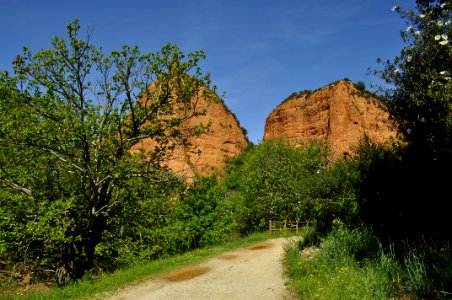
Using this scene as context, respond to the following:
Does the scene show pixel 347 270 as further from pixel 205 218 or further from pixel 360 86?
pixel 360 86

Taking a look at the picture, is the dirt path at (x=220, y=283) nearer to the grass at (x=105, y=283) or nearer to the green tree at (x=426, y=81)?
the grass at (x=105, y=283)

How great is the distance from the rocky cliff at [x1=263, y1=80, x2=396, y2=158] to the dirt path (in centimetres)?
4839

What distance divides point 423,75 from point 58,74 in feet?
36.2

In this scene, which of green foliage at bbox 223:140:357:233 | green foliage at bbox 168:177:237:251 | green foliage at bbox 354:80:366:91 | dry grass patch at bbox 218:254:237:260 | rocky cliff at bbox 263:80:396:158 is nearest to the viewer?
dry grass patch at bbox 218:254:237:260

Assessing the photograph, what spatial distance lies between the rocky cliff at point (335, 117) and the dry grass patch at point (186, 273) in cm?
4866

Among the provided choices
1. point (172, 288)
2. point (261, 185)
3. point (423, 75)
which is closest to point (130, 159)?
point (172, 288)

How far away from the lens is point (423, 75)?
709 centimetres

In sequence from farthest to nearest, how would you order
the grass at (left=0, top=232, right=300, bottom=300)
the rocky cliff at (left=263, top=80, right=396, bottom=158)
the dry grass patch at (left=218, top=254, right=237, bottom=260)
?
the rocky cliff at (left=263, top=80, right=396, bottom=158)
the dry grass patch at (left=218, top=254, right=237, bottom=260)
the grass at (left=0, top=232, right=300, bottom=300)

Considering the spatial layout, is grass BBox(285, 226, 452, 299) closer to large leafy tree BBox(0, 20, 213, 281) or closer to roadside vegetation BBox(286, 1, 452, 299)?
roadside vegetation BBox(286, 1, 452, 299)

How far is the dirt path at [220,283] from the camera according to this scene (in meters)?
8.41

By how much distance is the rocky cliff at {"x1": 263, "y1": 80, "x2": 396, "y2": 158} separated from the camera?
199ft

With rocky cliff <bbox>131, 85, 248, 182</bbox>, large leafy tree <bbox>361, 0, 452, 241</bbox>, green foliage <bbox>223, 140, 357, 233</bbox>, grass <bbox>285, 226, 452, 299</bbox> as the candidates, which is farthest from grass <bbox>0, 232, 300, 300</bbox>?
rocky cliff <bbox>131, 85, 248, 182</bbox>

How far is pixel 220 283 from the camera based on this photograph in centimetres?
958

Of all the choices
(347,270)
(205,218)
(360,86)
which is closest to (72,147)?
(347,270)
